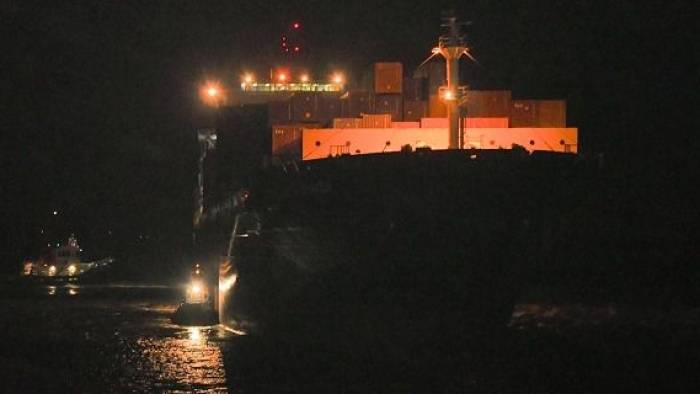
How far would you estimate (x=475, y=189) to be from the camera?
49.3 ft

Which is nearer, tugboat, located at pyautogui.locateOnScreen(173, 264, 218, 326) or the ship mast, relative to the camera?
the ship mast

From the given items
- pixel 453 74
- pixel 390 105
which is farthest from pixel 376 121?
pixel 453 74

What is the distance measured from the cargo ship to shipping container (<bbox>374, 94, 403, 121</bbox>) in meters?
0.03

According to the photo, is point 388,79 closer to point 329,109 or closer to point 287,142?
point 329,109

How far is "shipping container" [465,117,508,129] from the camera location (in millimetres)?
18578

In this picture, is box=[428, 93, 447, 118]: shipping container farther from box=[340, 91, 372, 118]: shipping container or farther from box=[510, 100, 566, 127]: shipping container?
box=[510, 100, 566, 127]: shipping container

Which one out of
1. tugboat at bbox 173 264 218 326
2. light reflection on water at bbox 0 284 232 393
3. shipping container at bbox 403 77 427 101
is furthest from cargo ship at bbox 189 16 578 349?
tugboat at bbox 173 264 218 326

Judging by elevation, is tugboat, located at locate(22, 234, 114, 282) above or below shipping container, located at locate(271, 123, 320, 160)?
below

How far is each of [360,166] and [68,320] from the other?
39.2 ft

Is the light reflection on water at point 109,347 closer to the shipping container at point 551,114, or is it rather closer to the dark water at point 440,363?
the dark water at point 440,363

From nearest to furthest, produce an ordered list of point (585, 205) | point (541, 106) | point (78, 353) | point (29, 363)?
point (585, 205), point (29, 363), point (78, 353), point (541, 106)

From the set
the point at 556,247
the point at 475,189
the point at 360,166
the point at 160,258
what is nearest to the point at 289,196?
the point at 360,166

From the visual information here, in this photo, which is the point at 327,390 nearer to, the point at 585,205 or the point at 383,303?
the point at 383,303

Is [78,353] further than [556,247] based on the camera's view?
Yes
